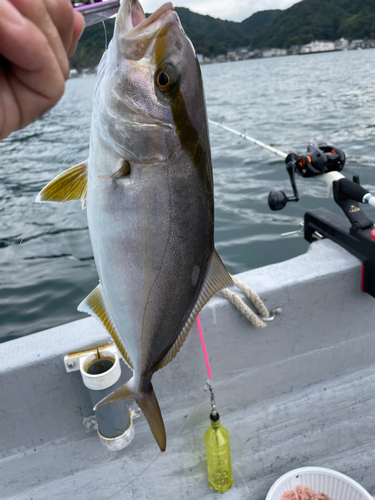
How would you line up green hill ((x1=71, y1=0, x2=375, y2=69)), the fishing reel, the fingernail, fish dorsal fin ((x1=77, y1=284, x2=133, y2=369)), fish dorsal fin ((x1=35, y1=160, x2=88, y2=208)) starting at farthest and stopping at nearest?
1. the fishing reel
2. green hill ((x1=71, y1=0, x2=375, y2=69))
3. fish dorsal fin ((x1=77, y1=284, x2=133, y2=369))
4. fish dorsal fin ((x1=35, y1=160, x2=88, y2=208))
5. the fingernail

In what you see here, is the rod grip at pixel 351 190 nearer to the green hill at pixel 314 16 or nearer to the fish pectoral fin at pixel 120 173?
the fish pectoral fin at pixel 120 173

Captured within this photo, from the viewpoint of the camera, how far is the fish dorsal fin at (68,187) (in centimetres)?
116

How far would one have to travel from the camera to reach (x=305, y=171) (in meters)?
3.11

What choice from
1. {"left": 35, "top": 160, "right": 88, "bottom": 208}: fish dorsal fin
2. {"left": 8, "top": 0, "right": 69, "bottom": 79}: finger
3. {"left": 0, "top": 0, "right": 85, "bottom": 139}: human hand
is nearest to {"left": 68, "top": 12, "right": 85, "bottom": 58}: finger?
{"left": 0, "top": 0, "right": 85, "bottom": 139}: human hand

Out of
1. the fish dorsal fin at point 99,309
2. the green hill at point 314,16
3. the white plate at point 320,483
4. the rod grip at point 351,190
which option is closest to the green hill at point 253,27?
the green hill at point 314,16

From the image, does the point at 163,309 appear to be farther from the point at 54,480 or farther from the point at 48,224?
the point at 48,224

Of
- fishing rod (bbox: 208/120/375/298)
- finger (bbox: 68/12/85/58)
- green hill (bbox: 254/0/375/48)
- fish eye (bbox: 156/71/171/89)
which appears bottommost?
fishing rod (bbox: 208/120/375/298)

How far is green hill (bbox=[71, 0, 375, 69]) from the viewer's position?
1.95 metres

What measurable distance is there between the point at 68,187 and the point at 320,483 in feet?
7.76

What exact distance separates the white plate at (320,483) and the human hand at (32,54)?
95.7 inches

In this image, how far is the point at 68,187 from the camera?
118 cm

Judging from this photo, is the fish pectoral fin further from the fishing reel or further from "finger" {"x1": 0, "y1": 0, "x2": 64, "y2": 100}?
the fishing reel

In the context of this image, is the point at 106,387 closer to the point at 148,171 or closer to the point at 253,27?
the point at 148,171

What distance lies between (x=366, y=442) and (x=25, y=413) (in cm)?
225
